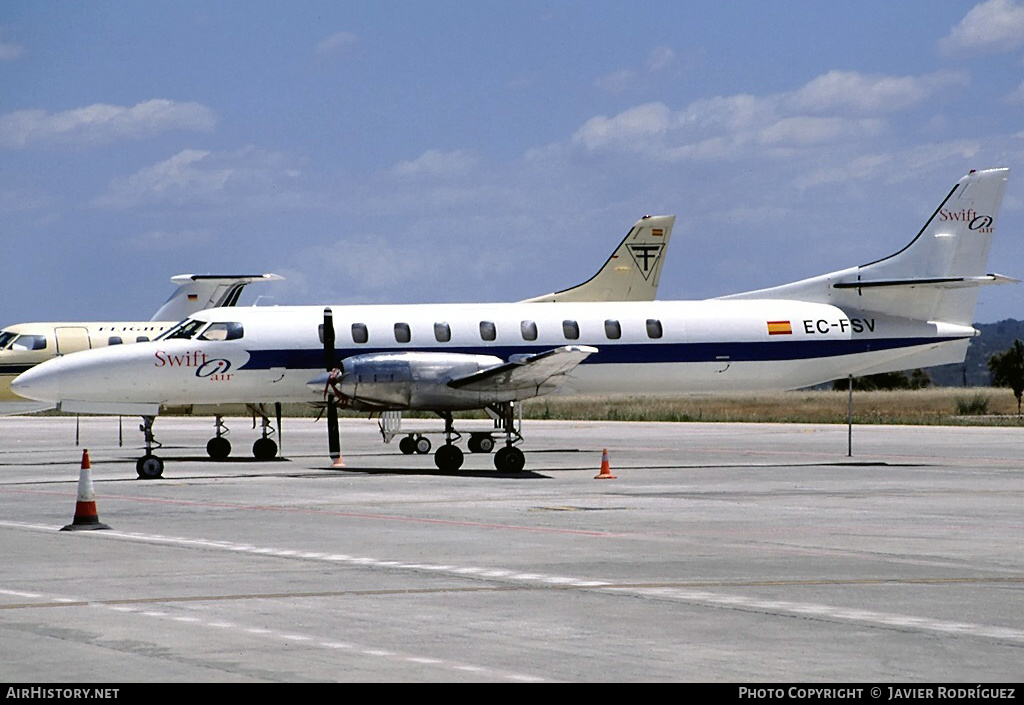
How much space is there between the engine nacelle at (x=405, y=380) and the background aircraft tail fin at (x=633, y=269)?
61.5ft

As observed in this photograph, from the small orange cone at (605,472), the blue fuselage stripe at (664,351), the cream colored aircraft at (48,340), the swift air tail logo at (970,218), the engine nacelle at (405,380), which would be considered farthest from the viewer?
the cream colored aircraft at (48,340)

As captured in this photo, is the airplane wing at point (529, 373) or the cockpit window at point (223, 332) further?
the cockpit window at point (223, 332)

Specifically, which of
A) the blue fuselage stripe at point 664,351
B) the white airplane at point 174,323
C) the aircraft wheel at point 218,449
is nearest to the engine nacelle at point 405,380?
the blue fuselage stripe at point 664,351

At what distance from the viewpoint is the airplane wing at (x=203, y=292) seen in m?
60.2

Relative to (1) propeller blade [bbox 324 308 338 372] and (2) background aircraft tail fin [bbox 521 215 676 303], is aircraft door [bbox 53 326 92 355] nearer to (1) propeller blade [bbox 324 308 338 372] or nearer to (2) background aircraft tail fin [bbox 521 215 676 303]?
(2) background aircraft tail fin [bbox 521 215 676 303]

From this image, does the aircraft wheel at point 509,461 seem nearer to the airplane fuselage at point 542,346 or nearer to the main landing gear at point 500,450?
the main landing gear at point 500,450

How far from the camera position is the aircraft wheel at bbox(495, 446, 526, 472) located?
1143 inches

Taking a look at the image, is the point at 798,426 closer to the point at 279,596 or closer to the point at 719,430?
the point at 719,430

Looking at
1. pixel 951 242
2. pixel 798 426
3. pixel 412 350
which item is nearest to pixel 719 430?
pixel 798 426

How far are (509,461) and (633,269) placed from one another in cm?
2170

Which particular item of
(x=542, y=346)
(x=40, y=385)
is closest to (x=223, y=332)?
(x=40, y=385)

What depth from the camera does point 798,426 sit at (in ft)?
173
